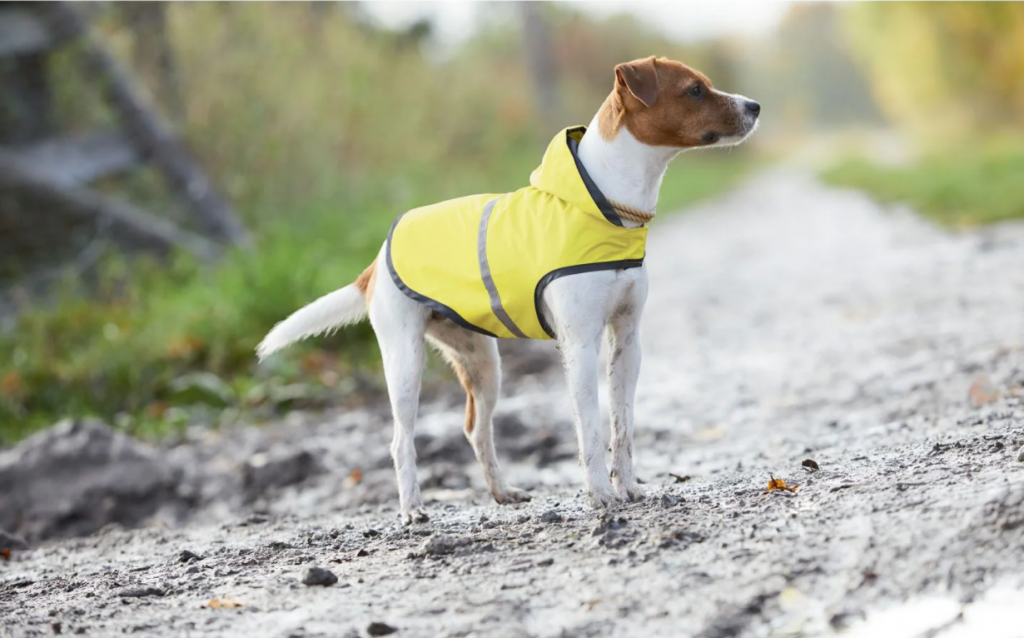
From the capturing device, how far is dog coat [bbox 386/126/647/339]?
148 inches

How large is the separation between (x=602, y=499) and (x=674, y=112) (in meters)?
1.36

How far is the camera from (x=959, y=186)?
14.7 m

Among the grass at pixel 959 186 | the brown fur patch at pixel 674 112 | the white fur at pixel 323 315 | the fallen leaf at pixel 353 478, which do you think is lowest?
the fallen leaf at pixel 353 478

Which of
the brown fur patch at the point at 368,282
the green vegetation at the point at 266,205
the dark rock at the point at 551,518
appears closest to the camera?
the dark rock at the point at 551,518

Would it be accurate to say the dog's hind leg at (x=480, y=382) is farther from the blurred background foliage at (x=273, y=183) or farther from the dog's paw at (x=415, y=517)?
the blurred background foliage at (x=273, y=183)

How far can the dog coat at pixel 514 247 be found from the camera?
3764 mm

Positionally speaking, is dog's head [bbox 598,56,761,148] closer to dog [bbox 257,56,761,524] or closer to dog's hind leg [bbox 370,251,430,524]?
Answer: dog [bbox 257,56,761,524]

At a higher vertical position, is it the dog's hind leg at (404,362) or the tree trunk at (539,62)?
the tree trunk at (539,62)

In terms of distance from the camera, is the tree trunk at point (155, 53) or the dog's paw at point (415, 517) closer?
the dog's paw at point (415, 517)

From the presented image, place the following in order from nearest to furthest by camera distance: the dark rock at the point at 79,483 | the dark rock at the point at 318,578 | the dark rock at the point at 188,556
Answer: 1. the dark rock at the point at 318,578
2. the dark rock at the point at 188,556
3. the dark rock at the point at 79,483

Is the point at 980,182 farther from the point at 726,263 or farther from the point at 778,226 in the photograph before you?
the point at 726,263

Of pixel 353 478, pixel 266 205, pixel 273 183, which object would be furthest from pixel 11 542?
pixel 273 183

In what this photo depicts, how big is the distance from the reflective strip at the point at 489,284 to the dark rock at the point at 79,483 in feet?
7.75

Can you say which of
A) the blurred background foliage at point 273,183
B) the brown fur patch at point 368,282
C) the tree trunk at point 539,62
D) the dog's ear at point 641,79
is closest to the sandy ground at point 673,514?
the brown fur patch at point 368,282
